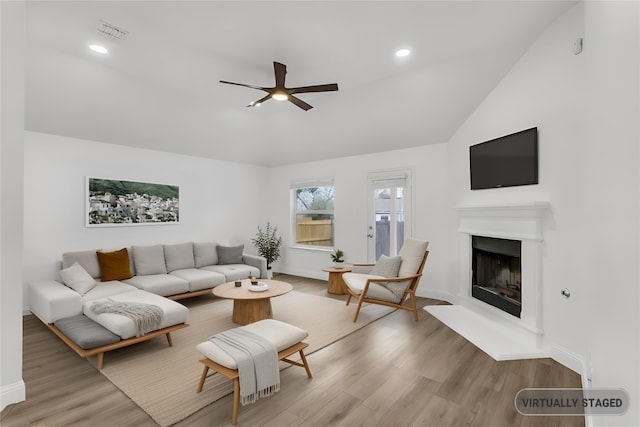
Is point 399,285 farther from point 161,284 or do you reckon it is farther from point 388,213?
point 161,284

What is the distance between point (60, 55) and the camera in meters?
3.29

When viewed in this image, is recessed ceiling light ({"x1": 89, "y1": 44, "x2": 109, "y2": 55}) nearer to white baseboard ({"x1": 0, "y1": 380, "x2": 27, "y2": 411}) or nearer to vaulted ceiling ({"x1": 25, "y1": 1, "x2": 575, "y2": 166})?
vaulted ceiling ({"x1": 25, "y1": 1, "x2": 575, "y2": 166})

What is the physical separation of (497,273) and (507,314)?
0.62 metres

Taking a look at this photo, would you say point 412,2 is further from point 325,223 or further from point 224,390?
point 325,223

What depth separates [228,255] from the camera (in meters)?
5.75

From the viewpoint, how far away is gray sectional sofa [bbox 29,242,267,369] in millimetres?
2867

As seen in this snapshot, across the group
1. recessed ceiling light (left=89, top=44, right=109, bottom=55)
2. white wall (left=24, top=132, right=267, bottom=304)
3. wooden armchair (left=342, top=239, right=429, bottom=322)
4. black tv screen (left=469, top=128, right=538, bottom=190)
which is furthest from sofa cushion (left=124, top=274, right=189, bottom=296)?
black tv screen (left=469, top=128, right=538, bottom=190)

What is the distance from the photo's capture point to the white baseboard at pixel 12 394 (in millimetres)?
2150

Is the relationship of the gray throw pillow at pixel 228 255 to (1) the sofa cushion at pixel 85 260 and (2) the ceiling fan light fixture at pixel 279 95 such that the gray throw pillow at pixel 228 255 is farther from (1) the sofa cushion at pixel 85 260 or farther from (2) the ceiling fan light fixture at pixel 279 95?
(2) the ceiling fan light fixture at pixel 279 95

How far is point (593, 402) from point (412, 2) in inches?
119

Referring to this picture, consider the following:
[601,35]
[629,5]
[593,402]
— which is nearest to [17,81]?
[629,5]

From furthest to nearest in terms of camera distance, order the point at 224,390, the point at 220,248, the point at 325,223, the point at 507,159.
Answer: the point at 325,223 → the point at 220,248 → the point at 507,159 → the point at 224,390

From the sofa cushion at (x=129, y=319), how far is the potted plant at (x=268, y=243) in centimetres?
284

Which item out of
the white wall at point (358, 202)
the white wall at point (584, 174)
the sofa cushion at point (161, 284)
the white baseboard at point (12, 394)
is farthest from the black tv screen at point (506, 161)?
the white baseboard at point (12, 394)
